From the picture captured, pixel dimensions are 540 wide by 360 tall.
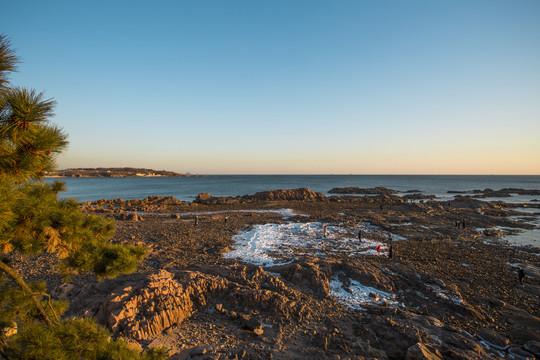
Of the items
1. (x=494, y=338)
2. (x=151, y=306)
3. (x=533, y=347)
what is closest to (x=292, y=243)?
(x=494, y=338)

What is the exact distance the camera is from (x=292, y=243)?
17.7 metres

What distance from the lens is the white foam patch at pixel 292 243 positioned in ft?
48.0

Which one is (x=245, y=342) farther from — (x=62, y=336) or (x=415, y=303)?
(x=415, y=303)

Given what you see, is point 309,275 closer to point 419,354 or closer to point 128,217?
point 419,354

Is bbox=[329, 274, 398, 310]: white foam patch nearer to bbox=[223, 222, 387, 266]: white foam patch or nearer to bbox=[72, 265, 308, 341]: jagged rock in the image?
bbox=[72, 265, 308, 341]: jagged rock

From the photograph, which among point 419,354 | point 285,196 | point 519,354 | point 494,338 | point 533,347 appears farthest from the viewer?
point 285,196

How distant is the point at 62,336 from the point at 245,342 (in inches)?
185

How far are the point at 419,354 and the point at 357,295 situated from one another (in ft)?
12.3

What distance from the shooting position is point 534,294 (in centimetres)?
1088

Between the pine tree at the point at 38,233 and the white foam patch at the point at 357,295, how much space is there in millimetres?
7413

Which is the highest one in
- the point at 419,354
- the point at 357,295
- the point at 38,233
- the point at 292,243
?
the point at 38,233

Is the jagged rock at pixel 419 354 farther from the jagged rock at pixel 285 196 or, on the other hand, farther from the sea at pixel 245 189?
the jagged rock at pixel 285 196

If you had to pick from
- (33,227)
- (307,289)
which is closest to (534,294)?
(307,289)

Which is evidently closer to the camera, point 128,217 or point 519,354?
point 519,354
